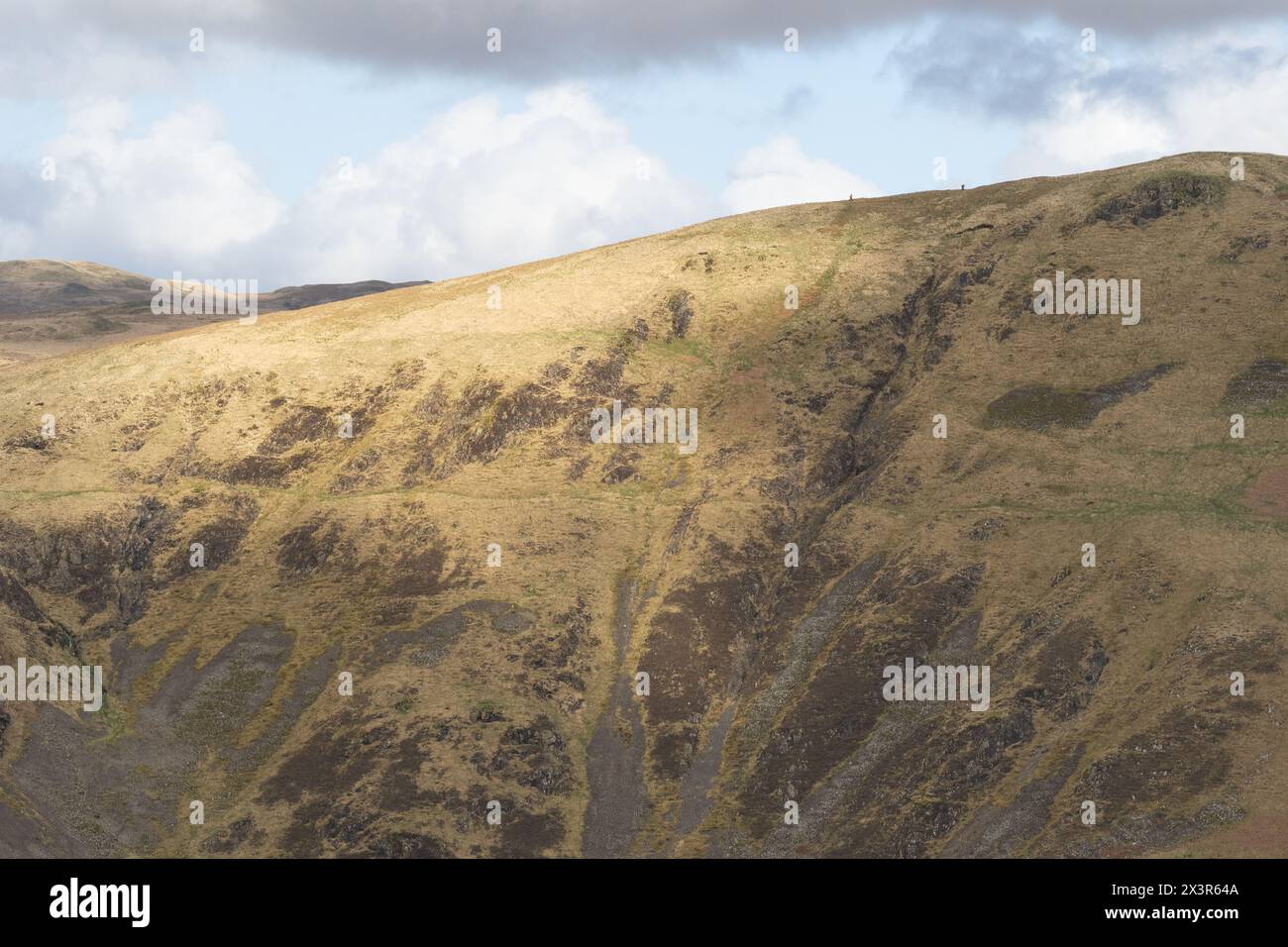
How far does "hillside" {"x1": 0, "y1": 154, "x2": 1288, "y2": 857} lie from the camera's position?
3401 inches

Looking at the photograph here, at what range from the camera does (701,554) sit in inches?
4432

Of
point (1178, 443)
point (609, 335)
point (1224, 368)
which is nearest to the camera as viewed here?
point (1178, 443)

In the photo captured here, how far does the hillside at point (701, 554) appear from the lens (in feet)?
283

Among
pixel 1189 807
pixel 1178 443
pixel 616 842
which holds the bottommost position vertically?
pixel 616 842

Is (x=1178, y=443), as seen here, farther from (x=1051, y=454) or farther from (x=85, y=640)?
(x=85, y=640)

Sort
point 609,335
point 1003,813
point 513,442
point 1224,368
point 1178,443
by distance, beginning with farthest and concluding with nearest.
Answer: point 609,335, point 513,442, point 1224,368, point 1178,443, point 1003,813

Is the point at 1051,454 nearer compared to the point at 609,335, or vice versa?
the point at 1051,454

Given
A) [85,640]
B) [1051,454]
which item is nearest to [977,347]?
[1051,454]

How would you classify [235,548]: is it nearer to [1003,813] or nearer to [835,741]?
[835,741]

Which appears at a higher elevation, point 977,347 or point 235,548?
point 977,347

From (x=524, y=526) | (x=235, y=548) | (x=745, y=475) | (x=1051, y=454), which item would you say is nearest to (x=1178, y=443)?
(x=1051, y=454)

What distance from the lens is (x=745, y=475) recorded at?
121375 mm

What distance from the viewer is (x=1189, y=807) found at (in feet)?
236

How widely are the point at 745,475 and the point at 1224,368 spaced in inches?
1643
